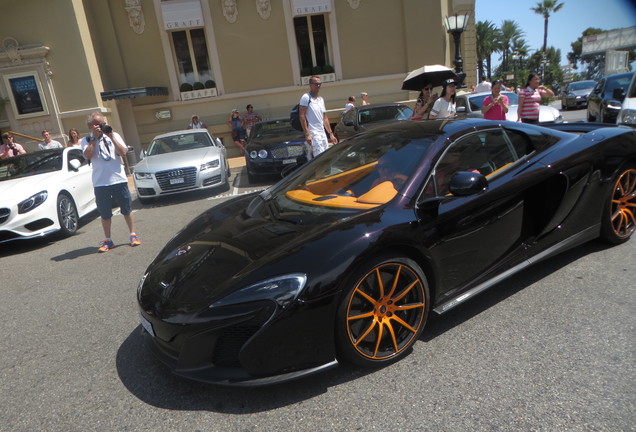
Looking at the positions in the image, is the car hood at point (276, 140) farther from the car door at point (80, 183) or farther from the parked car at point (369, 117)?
the car door at point (80, 183)

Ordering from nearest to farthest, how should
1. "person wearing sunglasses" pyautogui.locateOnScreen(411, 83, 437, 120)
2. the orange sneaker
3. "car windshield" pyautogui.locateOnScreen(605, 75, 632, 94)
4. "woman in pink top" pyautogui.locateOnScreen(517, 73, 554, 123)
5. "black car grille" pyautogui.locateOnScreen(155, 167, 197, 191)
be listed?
the orange sneaker → "person wearing sunglasses" pyautogui.locateOnScreen(411, 83, 437, 120) → "woman in pink top" pyautogui.locateOnScreen(517, 73, 554, 123) → "black car grille" pyautogui.locateOnScreen(155, 167, 197, 191) → "car windshield" pyautogui.locateOnScreen(605, 75, 632, 94)

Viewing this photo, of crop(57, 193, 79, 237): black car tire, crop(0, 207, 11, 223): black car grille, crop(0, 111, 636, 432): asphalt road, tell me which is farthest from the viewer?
crop(57, 193, 79, 237): black car tire

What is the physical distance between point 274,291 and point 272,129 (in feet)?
28.9

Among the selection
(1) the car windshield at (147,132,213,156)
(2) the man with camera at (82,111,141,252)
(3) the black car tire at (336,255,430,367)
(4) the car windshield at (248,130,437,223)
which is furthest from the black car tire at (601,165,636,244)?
(1) the car windshield at (147,132,213,156)

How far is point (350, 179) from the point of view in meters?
3.28

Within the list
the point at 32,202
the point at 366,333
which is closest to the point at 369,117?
the point at 32,202

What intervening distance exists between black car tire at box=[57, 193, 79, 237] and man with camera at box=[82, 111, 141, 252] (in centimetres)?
139

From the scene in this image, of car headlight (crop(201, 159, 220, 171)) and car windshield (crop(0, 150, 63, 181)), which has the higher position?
car windshield (crop(0, 150, 63, 181))

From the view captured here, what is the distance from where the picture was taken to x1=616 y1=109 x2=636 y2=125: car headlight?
7291mm

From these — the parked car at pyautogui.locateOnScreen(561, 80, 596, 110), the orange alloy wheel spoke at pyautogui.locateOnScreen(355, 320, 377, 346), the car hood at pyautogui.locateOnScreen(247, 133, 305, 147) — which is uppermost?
the car hood at pyautogui.locateOnScreen(247, 133, 305, 147)

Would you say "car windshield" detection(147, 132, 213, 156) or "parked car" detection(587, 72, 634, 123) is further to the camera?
"parked car" detection(587, 72, 634, 123)

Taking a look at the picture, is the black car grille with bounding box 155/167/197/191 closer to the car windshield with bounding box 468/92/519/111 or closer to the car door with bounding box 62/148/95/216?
the car door with bounding box 62/148/95/216

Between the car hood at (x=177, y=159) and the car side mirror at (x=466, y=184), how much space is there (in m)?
6.40

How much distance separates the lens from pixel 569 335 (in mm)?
2639
